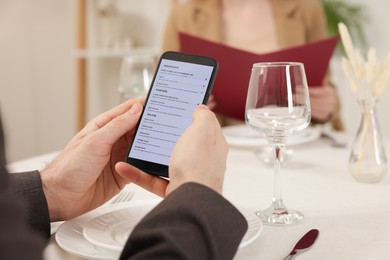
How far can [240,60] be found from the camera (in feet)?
5.09

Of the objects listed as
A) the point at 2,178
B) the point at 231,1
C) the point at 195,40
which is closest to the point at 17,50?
the point at 231,1

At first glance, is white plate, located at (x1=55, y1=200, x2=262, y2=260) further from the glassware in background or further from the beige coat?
the beige coat

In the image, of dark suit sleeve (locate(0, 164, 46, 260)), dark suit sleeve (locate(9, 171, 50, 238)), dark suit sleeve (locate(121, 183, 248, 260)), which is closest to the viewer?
dark suit sleeve (locate(0, 164, 46, 260))

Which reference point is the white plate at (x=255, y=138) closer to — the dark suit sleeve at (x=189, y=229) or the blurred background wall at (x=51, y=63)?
the dark suit sleeve at (x=189, y=229)

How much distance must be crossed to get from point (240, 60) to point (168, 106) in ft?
2.47

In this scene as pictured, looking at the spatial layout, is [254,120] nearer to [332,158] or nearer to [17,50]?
[332,158]

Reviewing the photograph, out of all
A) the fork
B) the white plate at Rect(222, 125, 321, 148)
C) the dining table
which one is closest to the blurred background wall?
the white plate at Rect(222, 125, 321, 148)

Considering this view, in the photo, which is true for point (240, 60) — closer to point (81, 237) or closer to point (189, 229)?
point (81, 237)

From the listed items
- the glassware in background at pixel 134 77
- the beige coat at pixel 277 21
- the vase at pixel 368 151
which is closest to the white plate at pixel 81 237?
the vase at pixel 368 151

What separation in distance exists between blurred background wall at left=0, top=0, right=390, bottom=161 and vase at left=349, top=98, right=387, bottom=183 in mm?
2384

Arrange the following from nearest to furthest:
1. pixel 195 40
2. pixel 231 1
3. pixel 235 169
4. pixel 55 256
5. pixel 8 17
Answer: pixel 55 256, pixel 235 169, pixel 195 40, pixel 231 1, pixel 8 17

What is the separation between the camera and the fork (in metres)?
1.00

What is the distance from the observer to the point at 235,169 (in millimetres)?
1227

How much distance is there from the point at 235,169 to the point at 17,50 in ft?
8.19
